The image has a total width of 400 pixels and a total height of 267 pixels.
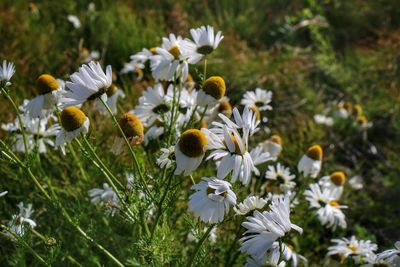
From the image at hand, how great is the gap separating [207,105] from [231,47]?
2749 mm

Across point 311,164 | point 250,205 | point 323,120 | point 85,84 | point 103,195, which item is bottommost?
point 323,120

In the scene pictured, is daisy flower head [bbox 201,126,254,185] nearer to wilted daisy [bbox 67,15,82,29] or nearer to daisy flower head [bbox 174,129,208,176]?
daisy flower head [bbox 174,129,208,176]

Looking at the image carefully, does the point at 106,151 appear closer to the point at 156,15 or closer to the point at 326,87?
the point at 326,87

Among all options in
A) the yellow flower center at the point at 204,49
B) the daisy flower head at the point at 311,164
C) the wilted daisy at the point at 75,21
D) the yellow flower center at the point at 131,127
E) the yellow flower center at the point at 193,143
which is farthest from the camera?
the wilted daisy at the point at 75,21

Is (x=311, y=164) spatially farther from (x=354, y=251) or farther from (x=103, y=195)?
(x=103, y=195)

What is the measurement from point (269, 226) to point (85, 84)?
2.07ft

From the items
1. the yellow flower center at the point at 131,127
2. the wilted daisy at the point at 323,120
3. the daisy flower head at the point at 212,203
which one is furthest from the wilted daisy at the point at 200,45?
the wilted daisy at the point at 323,120

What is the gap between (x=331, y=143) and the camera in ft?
12.2

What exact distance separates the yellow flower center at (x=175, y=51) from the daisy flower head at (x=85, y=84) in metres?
0.43

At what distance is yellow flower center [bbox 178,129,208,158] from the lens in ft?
4.29

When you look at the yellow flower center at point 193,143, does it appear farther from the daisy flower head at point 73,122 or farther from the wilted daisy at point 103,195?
the wilted daisy at point 103,195

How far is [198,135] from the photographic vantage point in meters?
1.31

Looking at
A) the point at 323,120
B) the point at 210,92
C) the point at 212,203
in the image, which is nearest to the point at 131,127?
the point at 210,92

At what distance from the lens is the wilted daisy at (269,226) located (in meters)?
1.31
